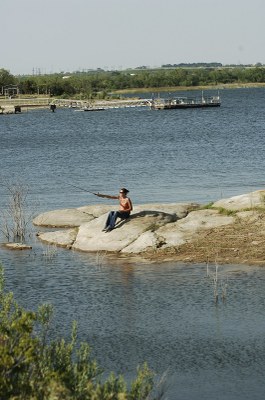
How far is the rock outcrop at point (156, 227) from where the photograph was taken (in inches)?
1240

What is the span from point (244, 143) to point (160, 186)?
3255cm

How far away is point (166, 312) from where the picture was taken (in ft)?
81.1

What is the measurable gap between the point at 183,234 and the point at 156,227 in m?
1.01

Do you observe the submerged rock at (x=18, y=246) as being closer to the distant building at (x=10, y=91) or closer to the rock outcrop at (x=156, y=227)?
the rock outcrop at (x=156, y=227)

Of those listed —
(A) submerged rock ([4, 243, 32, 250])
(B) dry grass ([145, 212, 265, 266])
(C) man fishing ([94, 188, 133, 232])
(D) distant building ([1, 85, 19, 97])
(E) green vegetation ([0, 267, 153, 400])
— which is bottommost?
(D) distant building ([1, 85, 19, 97])

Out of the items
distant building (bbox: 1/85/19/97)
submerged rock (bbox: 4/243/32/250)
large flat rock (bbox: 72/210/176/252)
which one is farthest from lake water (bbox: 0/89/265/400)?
distant building (bbox: 1/85/19/97)

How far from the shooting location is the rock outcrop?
103ft

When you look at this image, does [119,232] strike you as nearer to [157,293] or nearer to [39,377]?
[157,293]

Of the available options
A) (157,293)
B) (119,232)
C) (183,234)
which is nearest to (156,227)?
(183,234)

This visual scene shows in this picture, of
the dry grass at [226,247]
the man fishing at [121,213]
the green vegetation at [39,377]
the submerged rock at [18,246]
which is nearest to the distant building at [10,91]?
the submerged rock at [18,246]

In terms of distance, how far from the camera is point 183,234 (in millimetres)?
31688

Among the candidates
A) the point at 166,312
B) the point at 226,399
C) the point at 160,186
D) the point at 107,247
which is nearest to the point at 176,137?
the point at 160,186

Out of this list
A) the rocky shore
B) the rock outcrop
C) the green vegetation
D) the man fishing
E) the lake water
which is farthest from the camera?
the man fishing

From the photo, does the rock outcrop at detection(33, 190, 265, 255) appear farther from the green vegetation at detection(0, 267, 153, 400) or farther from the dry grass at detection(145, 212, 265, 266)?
the green vegetation at detection(0, 267, 153, 400)
